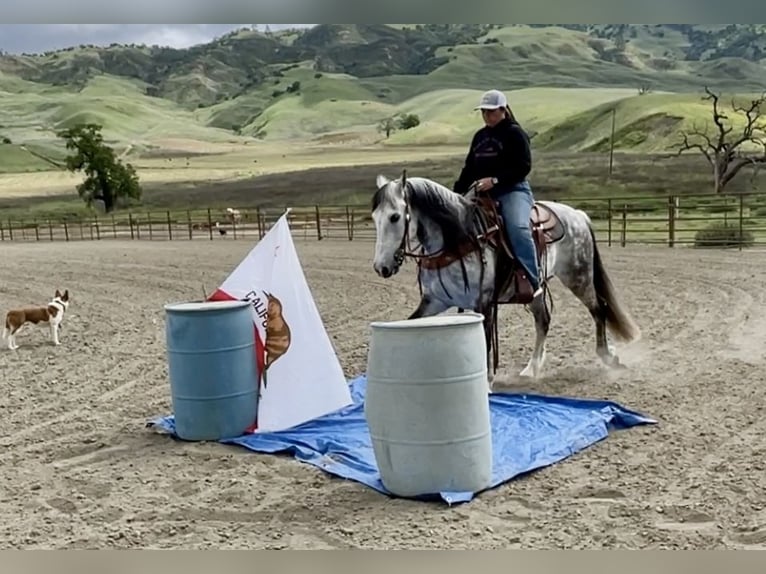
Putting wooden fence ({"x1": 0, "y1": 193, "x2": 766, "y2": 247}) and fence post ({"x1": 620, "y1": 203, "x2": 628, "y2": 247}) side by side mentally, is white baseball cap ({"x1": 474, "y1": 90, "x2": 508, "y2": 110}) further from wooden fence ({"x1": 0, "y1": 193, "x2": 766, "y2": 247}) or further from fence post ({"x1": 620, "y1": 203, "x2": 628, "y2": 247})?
fence post ({"x1": 620, "y1": 203, "x2": 628, "y2": 247})

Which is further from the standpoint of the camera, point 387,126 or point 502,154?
point 387,126

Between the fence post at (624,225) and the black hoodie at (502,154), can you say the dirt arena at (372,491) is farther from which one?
the fence post at (624,225)

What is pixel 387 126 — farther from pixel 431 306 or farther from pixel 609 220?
pixel 431 306

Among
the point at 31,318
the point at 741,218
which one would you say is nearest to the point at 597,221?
the point at 741,218

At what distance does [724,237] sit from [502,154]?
310 inches

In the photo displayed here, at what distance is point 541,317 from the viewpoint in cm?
424

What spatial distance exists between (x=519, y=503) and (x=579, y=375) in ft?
5.99

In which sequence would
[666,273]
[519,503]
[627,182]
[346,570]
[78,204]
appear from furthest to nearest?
[627,182], [78,204], [666,273], [519,503], [346,570]

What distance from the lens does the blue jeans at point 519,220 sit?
3.77m

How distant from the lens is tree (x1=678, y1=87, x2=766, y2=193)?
10.2 meters

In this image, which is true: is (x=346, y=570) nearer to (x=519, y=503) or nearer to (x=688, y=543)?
(x=519, y=503)

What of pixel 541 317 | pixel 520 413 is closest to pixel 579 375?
pixel 541 317

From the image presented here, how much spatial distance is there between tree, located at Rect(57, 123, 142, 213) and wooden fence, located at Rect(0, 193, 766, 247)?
1451 millimetres

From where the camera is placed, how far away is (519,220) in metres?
3.78
